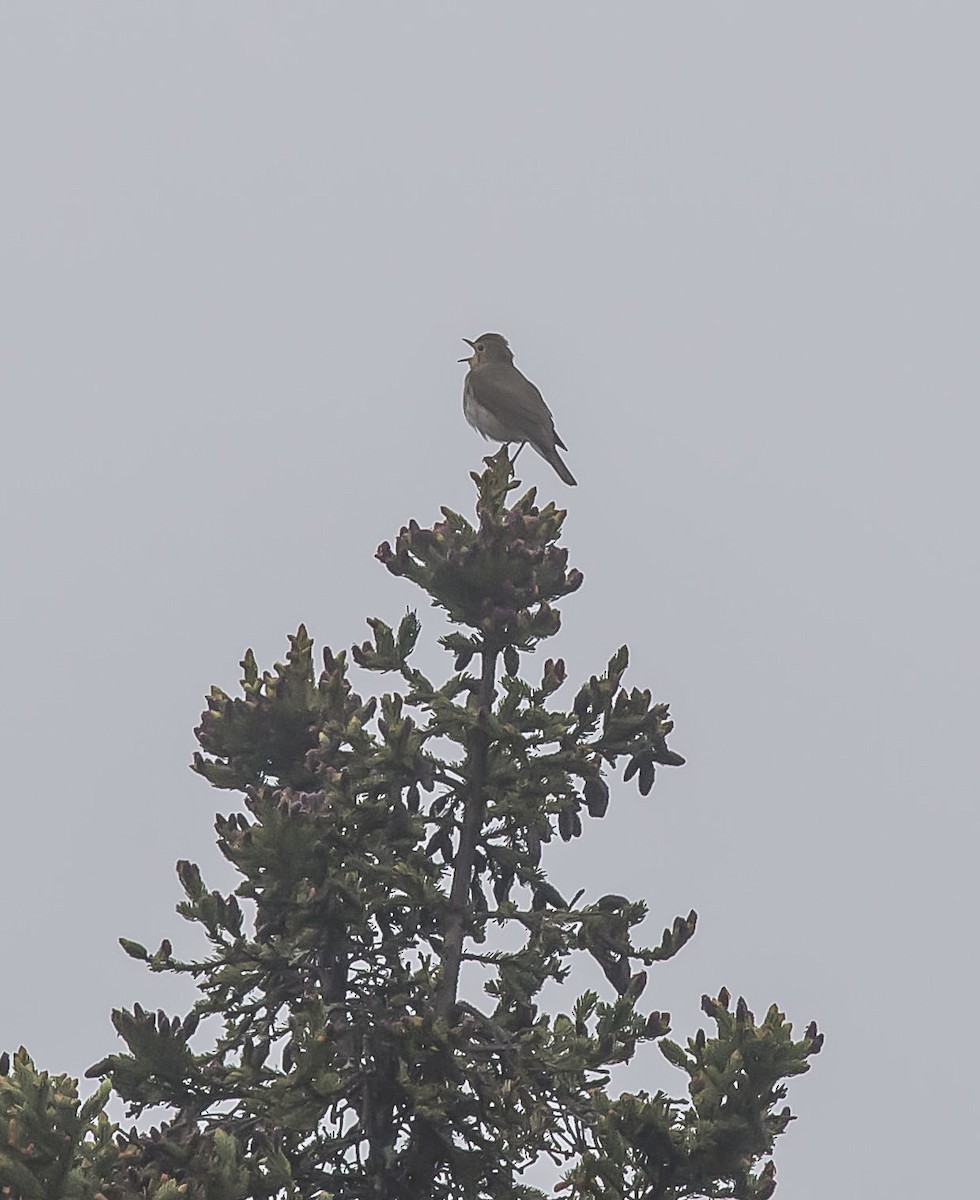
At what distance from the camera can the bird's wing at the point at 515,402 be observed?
2227cm

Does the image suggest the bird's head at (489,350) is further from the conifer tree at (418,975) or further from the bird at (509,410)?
the conifer tree at (418,975)

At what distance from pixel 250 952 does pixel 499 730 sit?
Answer: 7.11 feet

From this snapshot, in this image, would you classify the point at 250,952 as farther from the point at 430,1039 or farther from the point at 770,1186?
the point at 770,1186

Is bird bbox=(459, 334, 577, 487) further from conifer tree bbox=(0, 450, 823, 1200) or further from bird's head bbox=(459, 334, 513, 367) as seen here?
conifer tree bbox=(0, 450, 823, 1200)

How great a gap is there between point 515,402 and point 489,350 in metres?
1.57

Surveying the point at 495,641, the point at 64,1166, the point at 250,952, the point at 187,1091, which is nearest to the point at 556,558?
the point at 495,641

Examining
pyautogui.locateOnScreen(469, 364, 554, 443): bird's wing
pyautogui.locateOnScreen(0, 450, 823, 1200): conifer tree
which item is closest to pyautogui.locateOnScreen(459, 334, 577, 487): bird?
pyautogui.locateOnScreen(469, 364, 554, 443): bird's wing

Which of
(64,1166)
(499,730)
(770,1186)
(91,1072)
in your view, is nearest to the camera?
(64,1166)

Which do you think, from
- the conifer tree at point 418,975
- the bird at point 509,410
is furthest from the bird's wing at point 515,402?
the conifer tree at point 418,975

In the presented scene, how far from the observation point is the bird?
73.2ft

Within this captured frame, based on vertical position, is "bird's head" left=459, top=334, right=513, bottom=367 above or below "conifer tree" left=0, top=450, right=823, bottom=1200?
above

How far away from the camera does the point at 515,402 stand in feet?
73.2

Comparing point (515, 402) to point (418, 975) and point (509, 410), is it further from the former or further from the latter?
point (418, 975)

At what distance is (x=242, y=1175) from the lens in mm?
10703
